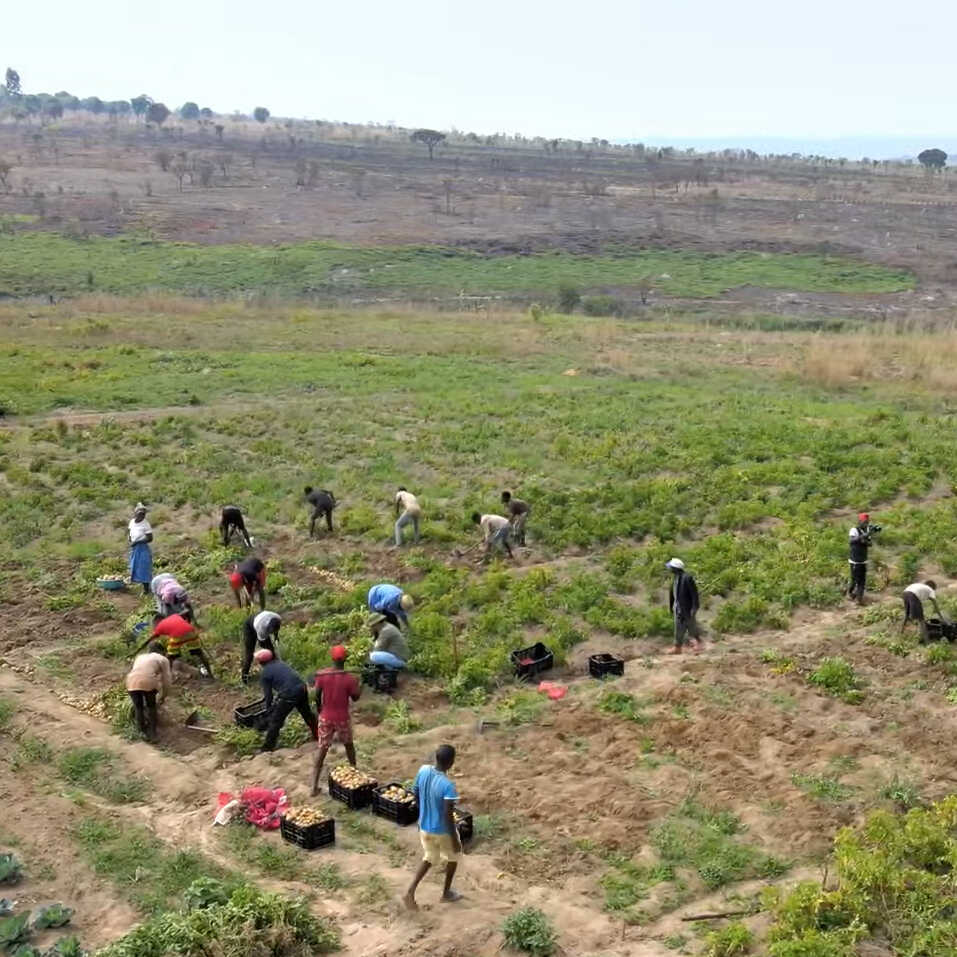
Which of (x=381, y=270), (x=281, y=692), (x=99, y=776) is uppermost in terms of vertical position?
(x=381, y=270)

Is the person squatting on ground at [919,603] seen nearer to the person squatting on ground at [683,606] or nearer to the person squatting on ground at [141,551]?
the person squatting on ground at [683,606]

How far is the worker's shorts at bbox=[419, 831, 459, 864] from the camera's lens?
8.55 metres

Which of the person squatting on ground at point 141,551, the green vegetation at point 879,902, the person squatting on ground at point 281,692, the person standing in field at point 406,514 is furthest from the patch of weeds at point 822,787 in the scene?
the person squatting on ground at point 141,551

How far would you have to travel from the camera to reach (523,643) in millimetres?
14039

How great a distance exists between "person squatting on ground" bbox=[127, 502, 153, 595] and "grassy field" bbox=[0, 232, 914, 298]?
40061 mm

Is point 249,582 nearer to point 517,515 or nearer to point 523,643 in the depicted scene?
point 523,643

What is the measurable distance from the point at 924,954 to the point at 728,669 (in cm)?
551

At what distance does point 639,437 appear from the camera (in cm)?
2306

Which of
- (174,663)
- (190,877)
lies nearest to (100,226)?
(174,663)

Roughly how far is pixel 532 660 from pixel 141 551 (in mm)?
6363

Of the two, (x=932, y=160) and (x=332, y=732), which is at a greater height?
(x=932, y=160)

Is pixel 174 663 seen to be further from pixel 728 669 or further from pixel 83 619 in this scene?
pixel 728 669

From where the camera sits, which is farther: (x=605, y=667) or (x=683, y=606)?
(x=683, y=606)

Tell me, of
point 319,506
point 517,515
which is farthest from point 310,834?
point 319,506
